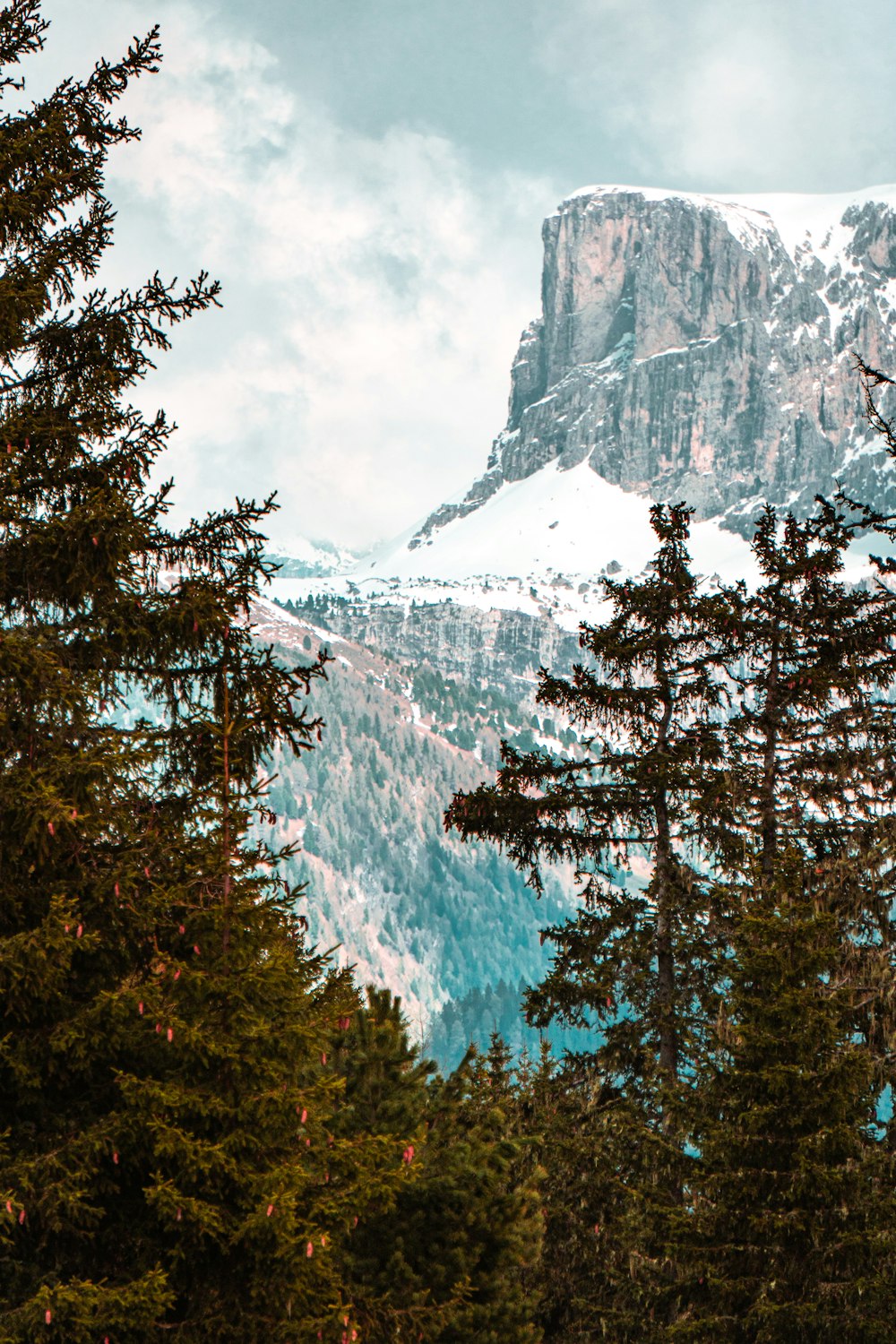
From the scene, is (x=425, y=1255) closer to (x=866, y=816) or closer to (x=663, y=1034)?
(x=663, y=1034)

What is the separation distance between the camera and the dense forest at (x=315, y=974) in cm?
861

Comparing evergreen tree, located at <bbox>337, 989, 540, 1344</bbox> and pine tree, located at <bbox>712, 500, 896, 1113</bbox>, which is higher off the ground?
pine tree, located at <bbox>712, 500, 896, 1113</bbox>

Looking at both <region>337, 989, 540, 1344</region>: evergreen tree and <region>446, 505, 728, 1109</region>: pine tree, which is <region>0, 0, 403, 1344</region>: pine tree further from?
<region>446, 505, 728, 1109</region>: pine tree

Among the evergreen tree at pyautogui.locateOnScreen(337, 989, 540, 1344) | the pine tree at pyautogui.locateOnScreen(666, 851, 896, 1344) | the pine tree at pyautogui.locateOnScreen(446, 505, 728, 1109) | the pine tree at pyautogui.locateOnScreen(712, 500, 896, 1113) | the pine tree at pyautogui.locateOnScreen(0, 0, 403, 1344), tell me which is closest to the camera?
the pine tree at pyautogui.locateOnScreen(0, 0, 403, 1344)

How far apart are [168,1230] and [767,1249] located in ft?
19.5

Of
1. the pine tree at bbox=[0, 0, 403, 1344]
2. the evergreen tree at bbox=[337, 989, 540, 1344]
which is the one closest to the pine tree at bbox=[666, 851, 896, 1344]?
the evergreen tree at bbox=[337, 989, 540, 1344]

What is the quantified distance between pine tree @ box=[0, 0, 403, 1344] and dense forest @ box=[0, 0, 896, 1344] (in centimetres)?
3

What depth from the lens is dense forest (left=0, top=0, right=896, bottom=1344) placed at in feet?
28.2

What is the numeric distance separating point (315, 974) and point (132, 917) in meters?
1.65

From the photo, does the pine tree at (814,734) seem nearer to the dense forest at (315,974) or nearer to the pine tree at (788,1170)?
the dense forest at (315,974)

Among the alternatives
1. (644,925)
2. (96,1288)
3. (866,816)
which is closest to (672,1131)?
(644,925)

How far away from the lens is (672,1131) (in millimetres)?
14719

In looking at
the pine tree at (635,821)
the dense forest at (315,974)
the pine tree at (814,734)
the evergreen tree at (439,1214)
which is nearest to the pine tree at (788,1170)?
the dense forest at (315,974)

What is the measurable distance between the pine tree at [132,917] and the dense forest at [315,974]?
32 millimetres
